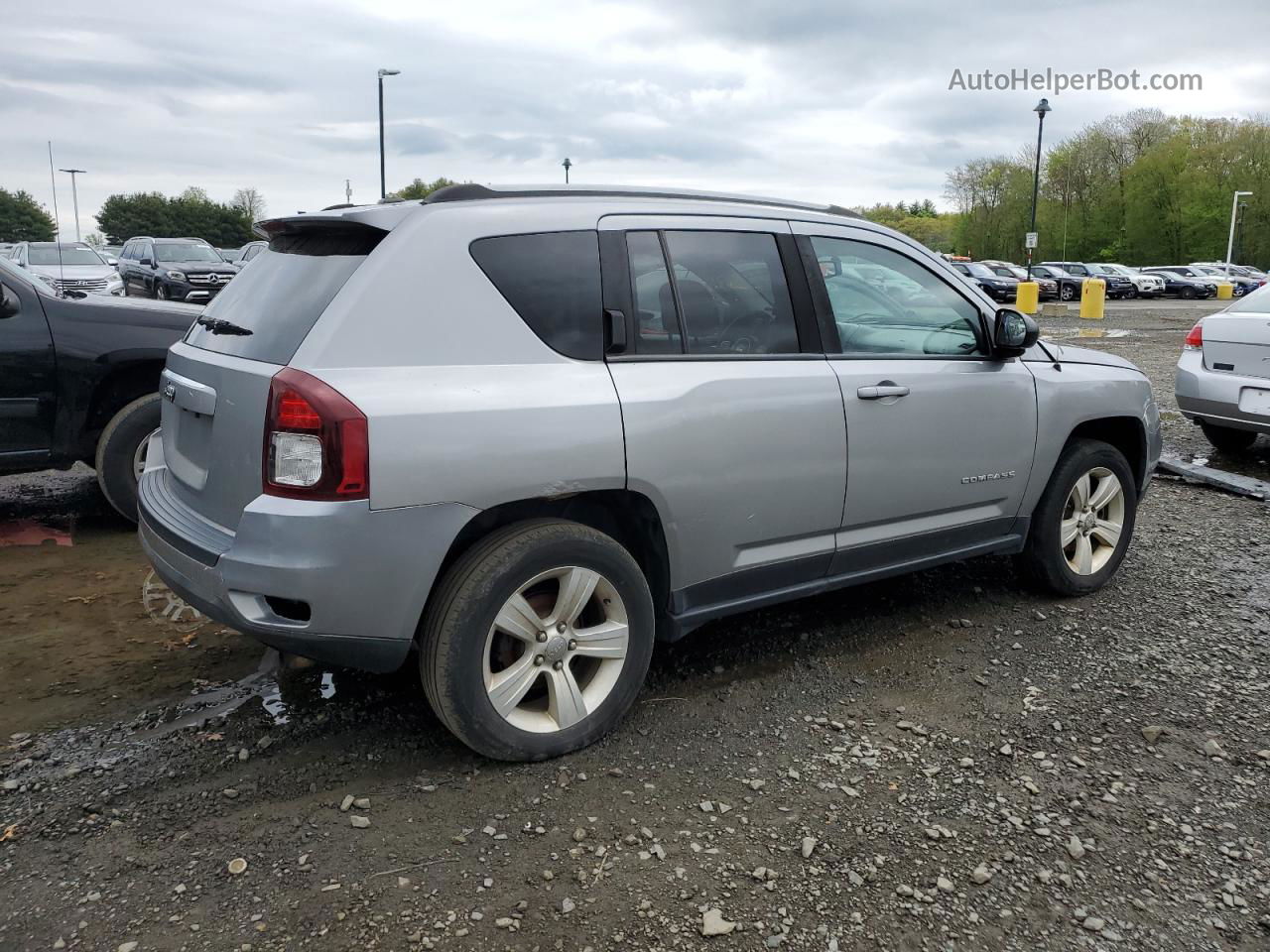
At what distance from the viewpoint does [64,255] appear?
21.4 meters

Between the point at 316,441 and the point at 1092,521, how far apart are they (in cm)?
364

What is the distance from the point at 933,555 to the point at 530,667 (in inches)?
74.5

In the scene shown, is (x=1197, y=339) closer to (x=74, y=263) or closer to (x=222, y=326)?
(x=222, y=326)

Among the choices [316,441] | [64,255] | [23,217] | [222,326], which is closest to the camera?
[316,441]

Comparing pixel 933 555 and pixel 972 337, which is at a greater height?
pixel 972 337

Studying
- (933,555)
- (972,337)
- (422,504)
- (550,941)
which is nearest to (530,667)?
(422,504)

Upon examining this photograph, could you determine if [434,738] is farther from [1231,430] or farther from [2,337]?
[1231,430]

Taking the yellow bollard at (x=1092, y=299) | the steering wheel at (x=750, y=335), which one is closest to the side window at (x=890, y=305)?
the steering wheel at (x=750, y=335)

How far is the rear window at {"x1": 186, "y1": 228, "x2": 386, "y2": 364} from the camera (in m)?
3.07

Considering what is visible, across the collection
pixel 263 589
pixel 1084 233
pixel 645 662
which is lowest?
pixel 645 662

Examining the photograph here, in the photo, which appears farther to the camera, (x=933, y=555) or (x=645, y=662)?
(x=933, y=555)

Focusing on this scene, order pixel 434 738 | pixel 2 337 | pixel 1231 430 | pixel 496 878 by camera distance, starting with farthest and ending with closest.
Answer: pixel 1231 430
pixel 2 337
pixel 434 738
pixel 496 878

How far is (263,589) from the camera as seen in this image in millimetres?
2895

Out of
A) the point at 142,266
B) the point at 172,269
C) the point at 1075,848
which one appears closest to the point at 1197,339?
the point at 1075,848
